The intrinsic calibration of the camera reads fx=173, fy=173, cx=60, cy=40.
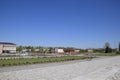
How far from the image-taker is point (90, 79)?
1353cm

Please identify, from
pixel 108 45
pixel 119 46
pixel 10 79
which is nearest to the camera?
pixel 10 79

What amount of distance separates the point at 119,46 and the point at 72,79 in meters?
126

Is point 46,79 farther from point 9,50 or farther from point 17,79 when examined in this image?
point 9,50

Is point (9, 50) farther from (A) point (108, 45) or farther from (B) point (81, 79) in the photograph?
(B) point (81, 79)

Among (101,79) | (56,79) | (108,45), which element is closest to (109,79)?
(101,79)

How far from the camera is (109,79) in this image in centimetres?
1386

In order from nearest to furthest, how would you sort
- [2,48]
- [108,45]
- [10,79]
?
[10,79] < [2,48] < [108,45]

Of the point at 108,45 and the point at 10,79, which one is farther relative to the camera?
the point at 108,45

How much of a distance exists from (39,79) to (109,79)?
18.3ft

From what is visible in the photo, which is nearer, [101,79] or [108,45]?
[101,79]

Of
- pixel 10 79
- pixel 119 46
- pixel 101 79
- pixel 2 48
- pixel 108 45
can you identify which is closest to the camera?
pixel 10 79

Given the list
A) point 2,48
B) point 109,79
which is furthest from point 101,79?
point 2,48

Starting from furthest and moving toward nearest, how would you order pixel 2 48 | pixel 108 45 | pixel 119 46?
pixel 119 46, pixel 108 45, pixel 2 48

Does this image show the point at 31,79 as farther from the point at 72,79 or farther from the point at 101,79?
the point at 101,79
